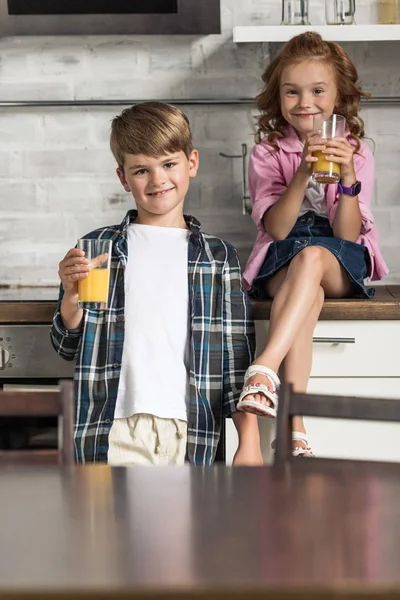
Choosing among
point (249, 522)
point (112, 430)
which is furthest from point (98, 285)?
point (249, 522)

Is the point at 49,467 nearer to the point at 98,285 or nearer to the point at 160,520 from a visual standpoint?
the point at 160,520

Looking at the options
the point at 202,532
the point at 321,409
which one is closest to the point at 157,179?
the point at 321,409

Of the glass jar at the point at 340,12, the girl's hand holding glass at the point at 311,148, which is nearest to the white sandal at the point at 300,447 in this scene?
the girl's hand holding glass at the point at 311,148

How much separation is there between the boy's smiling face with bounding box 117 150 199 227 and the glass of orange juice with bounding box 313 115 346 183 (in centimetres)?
31

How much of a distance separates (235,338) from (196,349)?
109 mm

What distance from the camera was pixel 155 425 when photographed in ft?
6.93

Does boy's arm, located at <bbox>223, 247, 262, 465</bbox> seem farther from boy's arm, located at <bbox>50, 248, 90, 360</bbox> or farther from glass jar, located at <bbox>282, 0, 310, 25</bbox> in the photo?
glass jar, located at <bbox>282, 0, 310, 25</bbox>

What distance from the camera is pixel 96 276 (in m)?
2.01

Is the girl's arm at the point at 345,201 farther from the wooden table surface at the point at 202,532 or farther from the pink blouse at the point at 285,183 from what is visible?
the wooden table surface at the point at 202,532

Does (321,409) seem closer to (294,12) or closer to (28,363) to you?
(28,363)

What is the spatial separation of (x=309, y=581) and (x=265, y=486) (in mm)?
324

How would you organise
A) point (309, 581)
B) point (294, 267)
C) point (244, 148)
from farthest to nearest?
point (244, 148) < point (294, 267) < point (309, 581)

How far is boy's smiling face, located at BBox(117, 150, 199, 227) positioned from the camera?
2186 millimetres

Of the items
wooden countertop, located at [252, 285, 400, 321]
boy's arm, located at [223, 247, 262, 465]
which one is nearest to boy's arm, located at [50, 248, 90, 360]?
boy's arm, located at [223, 247, 262, 465]
